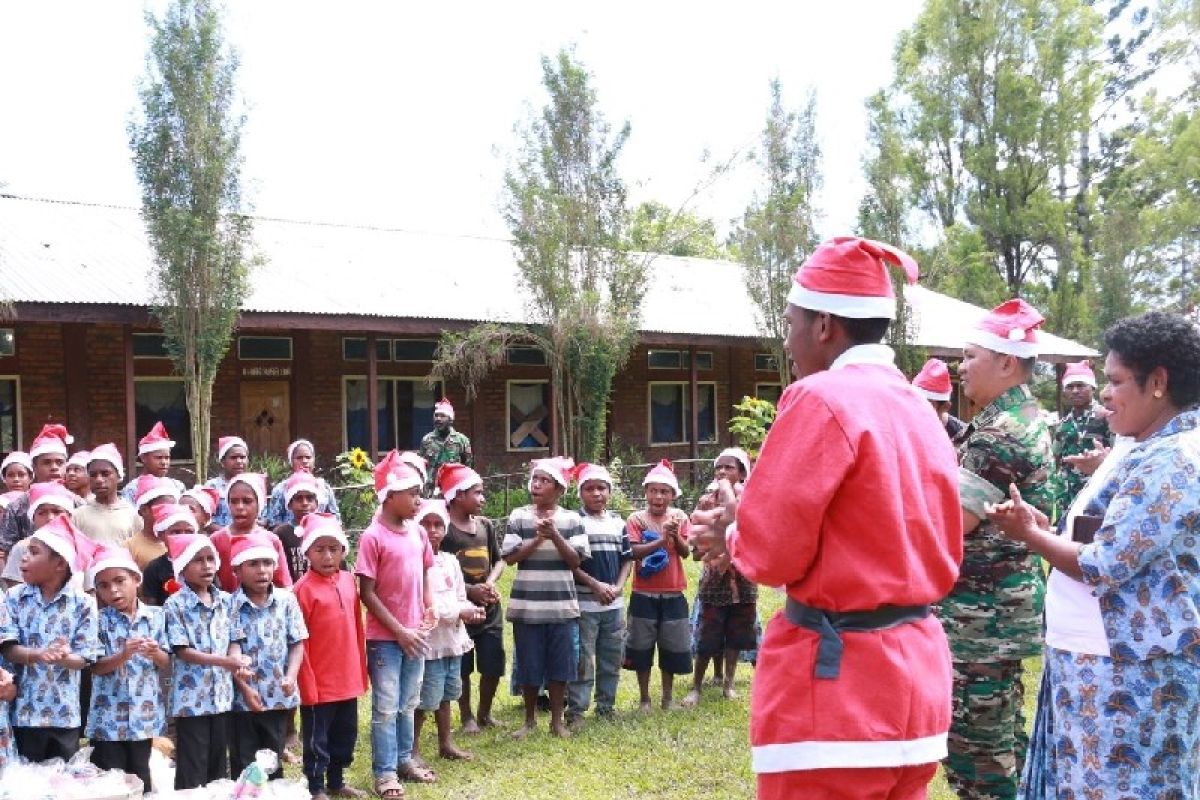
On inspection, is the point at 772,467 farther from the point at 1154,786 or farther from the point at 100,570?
the point at 100,570

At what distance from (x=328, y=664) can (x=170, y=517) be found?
1.21 m

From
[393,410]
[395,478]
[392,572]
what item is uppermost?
[393,410]

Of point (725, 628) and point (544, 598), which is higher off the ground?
point (544, 598)

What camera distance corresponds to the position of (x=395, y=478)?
19.9 feet

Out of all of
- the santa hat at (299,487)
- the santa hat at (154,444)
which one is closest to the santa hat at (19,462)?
the santa hat at (154,444)

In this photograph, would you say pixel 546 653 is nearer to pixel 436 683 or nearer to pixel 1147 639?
pixel 436 683

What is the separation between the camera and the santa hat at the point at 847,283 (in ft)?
8.68

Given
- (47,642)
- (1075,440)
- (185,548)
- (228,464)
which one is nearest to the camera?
(47,642)

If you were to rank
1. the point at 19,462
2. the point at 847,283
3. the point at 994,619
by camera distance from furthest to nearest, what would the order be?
1. the point at 19,462
2. the point at 994,619
3. the point at 847,283

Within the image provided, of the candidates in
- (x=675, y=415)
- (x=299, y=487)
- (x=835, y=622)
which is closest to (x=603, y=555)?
(x=299, y=487)

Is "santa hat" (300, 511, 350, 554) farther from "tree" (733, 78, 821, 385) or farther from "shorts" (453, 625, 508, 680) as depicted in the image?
"tree" (733, 78, 821, 385)

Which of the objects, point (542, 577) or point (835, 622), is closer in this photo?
point (835, 622)

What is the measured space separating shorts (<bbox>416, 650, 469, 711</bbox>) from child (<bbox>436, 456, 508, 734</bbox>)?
42cm

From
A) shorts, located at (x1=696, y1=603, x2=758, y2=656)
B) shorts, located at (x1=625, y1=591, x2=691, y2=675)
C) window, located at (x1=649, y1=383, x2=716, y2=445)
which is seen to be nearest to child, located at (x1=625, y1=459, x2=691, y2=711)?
shorts, located at (x1=625, y1=591, x2=691, y2=675)
